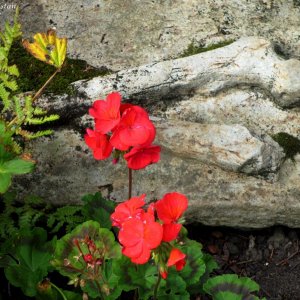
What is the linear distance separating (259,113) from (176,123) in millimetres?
412

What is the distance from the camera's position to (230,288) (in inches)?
105

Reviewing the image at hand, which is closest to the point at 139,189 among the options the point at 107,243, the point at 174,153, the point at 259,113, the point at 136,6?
the point at 174,153

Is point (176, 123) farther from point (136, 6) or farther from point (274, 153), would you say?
point (136, 6)

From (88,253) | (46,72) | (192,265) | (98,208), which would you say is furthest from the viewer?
(46,72)

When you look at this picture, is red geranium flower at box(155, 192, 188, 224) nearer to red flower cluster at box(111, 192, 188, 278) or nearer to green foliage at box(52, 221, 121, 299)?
red flower cluster at box(111, 192, 188, 278)

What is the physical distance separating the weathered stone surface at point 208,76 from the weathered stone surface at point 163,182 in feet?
0.96

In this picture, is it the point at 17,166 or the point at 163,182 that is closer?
the point at 17,166

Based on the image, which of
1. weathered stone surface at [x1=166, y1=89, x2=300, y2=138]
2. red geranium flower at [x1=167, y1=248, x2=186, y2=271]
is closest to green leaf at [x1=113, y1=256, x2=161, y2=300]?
red geranium flower at [x1=167, y1=248, x2=186, y2=271]

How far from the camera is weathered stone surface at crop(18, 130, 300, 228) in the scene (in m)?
3.05

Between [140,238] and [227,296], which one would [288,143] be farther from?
[140,238]

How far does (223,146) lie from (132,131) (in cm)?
87

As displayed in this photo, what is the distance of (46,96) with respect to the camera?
10.2 ft

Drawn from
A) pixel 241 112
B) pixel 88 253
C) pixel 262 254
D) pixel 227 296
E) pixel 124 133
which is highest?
pixel 124 133

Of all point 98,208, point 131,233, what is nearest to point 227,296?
point 98,208
